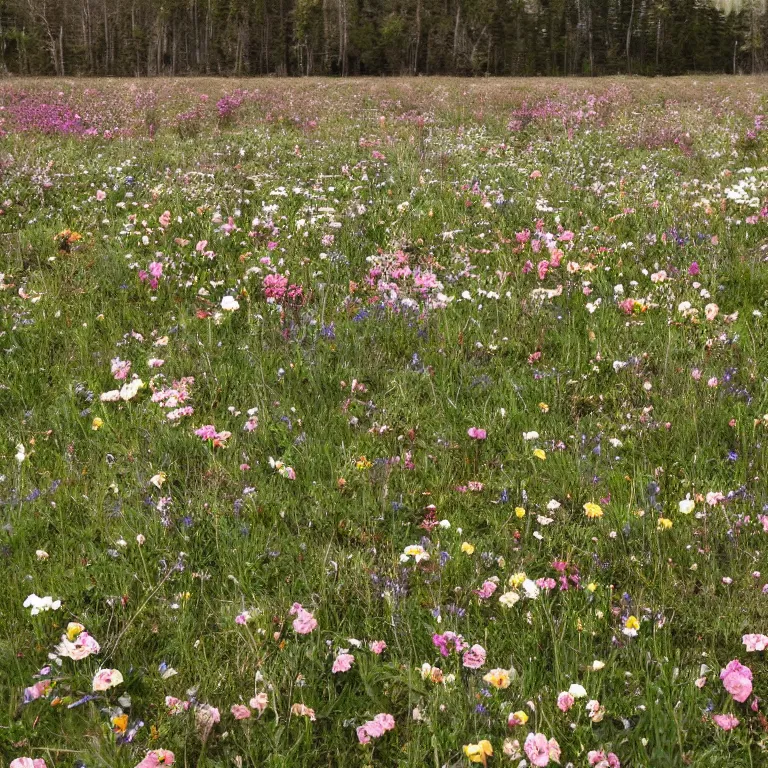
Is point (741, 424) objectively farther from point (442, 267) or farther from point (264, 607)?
point (442, 267)

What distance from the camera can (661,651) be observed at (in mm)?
2672

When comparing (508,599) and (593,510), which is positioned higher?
(593,510)

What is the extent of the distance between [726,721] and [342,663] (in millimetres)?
1364

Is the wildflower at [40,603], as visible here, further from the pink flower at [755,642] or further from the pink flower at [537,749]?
A: the pink flower at [755,642]

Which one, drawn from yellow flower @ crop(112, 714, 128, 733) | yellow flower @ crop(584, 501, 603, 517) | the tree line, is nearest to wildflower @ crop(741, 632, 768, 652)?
yellow flower @ crop(584, 501, 603, 517)

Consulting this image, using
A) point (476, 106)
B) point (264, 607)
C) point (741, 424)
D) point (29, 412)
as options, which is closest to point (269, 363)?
point (29, 412)

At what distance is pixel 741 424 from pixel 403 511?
207cm

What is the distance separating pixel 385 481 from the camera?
3.67m

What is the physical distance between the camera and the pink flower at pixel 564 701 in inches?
93.0

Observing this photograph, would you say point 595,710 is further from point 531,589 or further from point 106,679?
point 106,679

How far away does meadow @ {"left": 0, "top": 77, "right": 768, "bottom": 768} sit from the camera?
2.46 metres

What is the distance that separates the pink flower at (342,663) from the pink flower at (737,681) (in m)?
1.35

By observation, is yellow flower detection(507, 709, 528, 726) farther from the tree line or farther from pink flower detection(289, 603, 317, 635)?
the tree line

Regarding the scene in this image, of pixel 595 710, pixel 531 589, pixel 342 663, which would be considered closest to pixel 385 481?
pixel 531 589
